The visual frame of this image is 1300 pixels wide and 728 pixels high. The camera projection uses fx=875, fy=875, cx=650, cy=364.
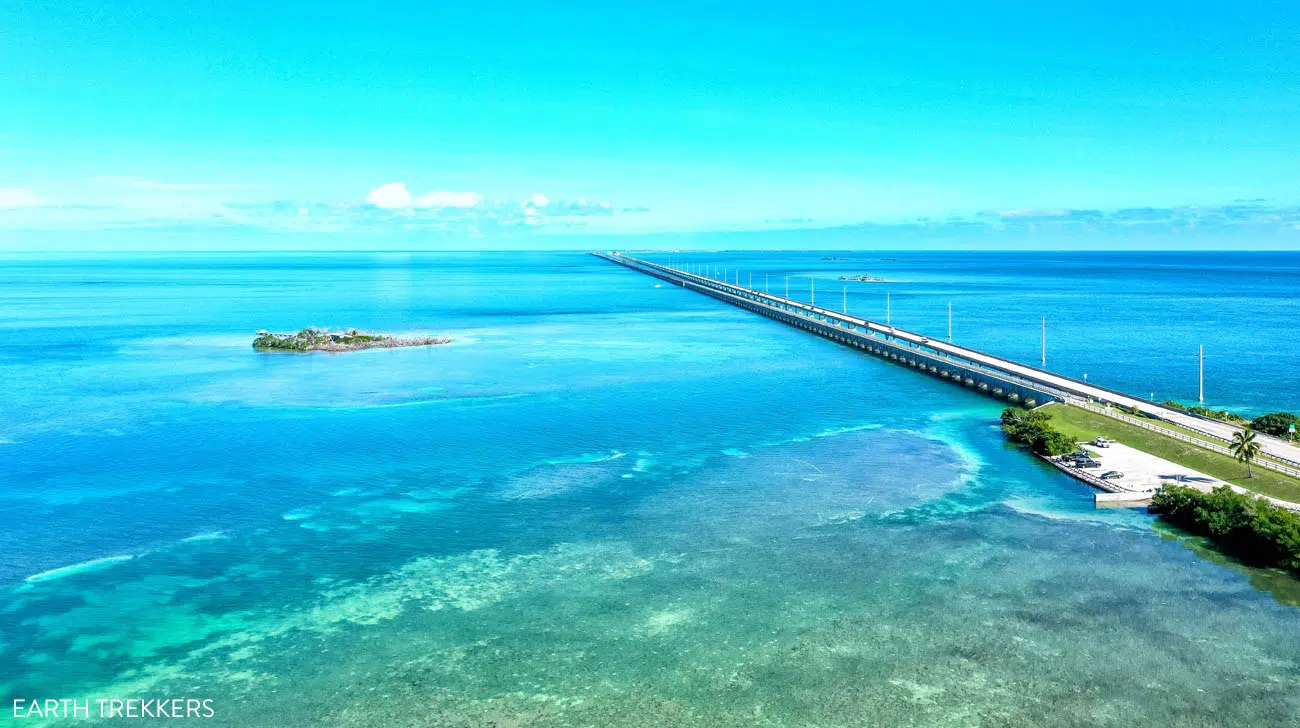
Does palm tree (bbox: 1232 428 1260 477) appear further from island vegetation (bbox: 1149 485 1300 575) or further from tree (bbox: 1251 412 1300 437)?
tree (bbox: 1251 412 1300 437)

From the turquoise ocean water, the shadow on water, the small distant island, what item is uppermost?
the small distant island

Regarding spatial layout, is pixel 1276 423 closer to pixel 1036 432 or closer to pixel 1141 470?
pixel 1141 470

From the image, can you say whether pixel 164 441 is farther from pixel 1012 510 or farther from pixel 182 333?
pixel 182 333

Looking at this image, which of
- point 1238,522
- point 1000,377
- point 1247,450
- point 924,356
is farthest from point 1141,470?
point 924,356

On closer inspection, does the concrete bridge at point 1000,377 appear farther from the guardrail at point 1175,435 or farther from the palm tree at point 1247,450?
the palm tree at point 1247,450

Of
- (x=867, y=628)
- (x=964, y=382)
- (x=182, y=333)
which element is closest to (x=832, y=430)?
(x=964, y=382)

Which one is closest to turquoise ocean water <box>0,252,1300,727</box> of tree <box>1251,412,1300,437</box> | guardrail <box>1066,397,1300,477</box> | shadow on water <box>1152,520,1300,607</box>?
shadow on water <box>1152,520,1300,607</box>
